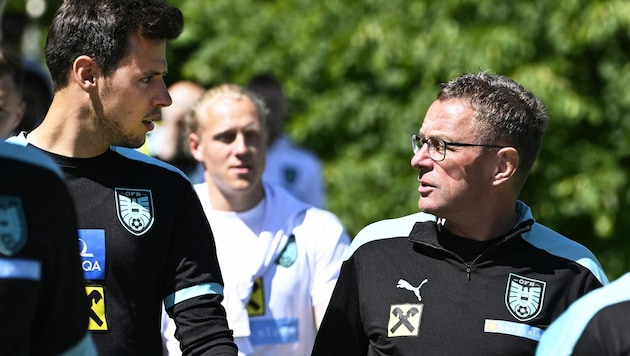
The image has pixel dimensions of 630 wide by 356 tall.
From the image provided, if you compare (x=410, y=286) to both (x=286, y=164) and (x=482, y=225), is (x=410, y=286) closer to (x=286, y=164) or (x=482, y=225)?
(x=482, y=225)

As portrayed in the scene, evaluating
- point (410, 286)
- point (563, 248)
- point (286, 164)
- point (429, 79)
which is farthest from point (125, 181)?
point (429, 79)

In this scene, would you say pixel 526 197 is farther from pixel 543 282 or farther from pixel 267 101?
pixel 543 282

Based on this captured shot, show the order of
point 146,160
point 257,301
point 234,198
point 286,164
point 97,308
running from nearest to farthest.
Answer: point 97,308 < point 146,160 < point 257,301 < point 234,198 < point 286,164

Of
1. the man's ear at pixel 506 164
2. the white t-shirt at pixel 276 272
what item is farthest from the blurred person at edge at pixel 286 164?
the man's ear at pixel 506 164

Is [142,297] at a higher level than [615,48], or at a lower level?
lower

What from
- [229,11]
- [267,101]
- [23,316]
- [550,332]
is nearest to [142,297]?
[23,316]

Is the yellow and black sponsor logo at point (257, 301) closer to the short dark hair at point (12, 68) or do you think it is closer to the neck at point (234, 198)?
the neck at point (234, 198)

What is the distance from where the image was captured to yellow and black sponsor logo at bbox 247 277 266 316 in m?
5.29

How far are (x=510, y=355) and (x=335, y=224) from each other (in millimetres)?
1878

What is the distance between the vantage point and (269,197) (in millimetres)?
5680

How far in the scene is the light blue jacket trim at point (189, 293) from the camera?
3.69 metres

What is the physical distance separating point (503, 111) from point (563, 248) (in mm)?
531

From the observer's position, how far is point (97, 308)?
3551 millimetres

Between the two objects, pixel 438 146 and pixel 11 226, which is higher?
pixel 438 146
